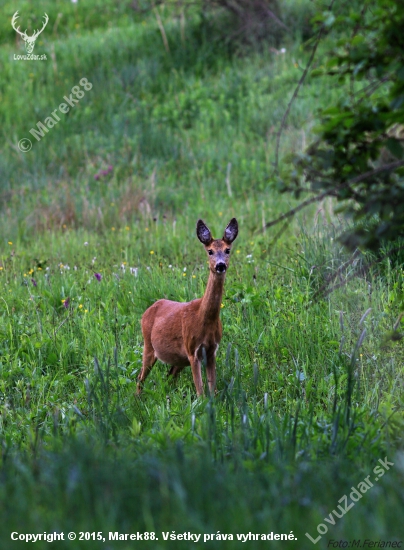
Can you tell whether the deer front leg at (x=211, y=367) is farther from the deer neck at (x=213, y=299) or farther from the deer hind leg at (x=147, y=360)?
the deer hind leg at (x=147, y=360)

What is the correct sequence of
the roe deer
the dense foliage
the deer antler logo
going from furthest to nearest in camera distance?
the deer antler logo → the roe deer → the dense foliage

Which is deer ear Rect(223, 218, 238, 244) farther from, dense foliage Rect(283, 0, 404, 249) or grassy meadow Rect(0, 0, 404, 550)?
dense foliage Rect(283, 0, 404, 249)

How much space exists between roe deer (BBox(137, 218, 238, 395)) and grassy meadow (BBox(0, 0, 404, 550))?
0.25m

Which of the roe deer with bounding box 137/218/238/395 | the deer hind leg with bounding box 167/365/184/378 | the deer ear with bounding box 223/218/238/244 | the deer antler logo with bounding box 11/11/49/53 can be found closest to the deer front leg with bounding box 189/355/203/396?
the roe deer with bounding box 137/218/238/395

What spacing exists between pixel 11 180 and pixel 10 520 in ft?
37.7

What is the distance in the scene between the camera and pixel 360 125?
3.97 meters

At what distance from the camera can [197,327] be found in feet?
20.2

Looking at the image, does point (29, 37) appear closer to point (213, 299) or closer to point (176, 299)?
point (176, 299)

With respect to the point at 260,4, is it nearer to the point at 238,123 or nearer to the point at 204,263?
the point at 238,123

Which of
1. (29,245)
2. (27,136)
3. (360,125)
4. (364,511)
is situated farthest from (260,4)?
(364,511)

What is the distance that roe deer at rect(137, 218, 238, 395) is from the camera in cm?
611

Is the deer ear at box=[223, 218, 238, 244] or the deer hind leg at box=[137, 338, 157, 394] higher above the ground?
the deer ear at box=[223, 218, 238, 244]

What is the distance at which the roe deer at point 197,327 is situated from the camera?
20.0 feet

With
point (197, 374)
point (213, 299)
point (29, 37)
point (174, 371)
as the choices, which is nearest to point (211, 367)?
point (197, 374)
